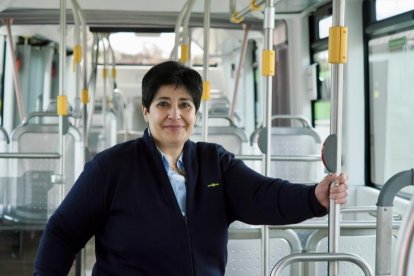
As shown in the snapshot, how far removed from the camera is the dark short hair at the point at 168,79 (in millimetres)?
2240

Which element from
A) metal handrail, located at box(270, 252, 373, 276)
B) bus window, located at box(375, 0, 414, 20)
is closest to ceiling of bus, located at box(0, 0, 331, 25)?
bus window, located at box(375, 0, 414, 20)

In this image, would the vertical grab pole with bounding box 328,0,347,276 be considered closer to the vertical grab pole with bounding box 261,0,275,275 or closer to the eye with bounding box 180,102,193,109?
the eye with bounding box 180,102,193,109

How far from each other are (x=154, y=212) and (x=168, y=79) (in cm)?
48

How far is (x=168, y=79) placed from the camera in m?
2.24

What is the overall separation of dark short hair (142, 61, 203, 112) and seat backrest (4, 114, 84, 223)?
2.41 metres

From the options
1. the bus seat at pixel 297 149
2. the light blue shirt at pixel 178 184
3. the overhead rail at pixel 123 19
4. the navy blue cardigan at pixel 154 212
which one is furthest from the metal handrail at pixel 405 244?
the overhead rail at pixel 123 19

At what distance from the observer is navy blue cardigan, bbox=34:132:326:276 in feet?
6.99

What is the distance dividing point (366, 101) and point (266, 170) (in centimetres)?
255

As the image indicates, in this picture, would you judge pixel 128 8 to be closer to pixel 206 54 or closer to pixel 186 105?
pixel 206 54

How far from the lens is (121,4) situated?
5441 mm

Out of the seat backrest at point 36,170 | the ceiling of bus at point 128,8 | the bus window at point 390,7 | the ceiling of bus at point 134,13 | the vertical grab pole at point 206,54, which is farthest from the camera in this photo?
the ceiling of bus at point 134,13

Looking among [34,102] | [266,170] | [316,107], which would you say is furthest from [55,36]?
[266,170]

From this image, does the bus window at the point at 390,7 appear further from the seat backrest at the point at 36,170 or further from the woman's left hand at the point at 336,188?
the seat backrest at the point at 36,170

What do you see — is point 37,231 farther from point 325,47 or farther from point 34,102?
point 34,102
